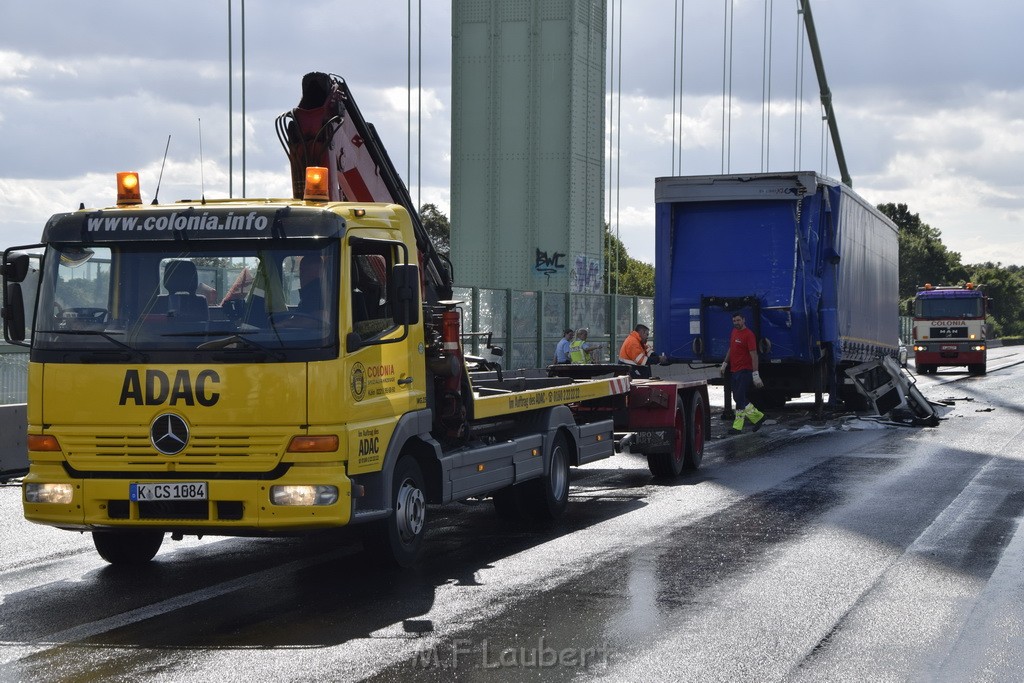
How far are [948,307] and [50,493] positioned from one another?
40201 mm

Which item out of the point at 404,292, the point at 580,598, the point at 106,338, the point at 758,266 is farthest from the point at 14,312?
the point at 758,266

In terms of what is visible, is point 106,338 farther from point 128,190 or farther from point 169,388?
point 128,190

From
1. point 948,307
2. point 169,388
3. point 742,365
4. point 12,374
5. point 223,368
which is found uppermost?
point 948,307

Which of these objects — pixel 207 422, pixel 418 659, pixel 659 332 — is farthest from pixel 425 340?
pixel 659 332

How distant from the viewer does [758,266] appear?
70.3 feet

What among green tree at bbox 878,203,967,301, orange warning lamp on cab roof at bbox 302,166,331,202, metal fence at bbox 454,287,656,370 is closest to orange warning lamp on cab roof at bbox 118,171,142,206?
orange warning lamp on cab roof at bbox 302,166,331,202

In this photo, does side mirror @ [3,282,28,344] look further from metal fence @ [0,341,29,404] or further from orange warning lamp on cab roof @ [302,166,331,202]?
metal fence @ [0,341,29,404]

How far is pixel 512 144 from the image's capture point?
4456 centimetres

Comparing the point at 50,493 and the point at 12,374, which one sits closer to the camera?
the point at 50,493

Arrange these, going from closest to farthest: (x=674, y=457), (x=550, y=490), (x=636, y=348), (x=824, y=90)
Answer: (x=550, y=490), (x=674, y=457), (x=636, y=348), (x=824, y=90)

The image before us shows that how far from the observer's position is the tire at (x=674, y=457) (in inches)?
567

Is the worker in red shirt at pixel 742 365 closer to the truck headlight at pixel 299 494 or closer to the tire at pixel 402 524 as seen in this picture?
the tire at pixel 402 524

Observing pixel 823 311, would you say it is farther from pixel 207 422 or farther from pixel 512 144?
pixel 512 144

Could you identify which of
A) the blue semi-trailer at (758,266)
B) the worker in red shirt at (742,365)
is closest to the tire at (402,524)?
the worker in red shirt at (742,365)
